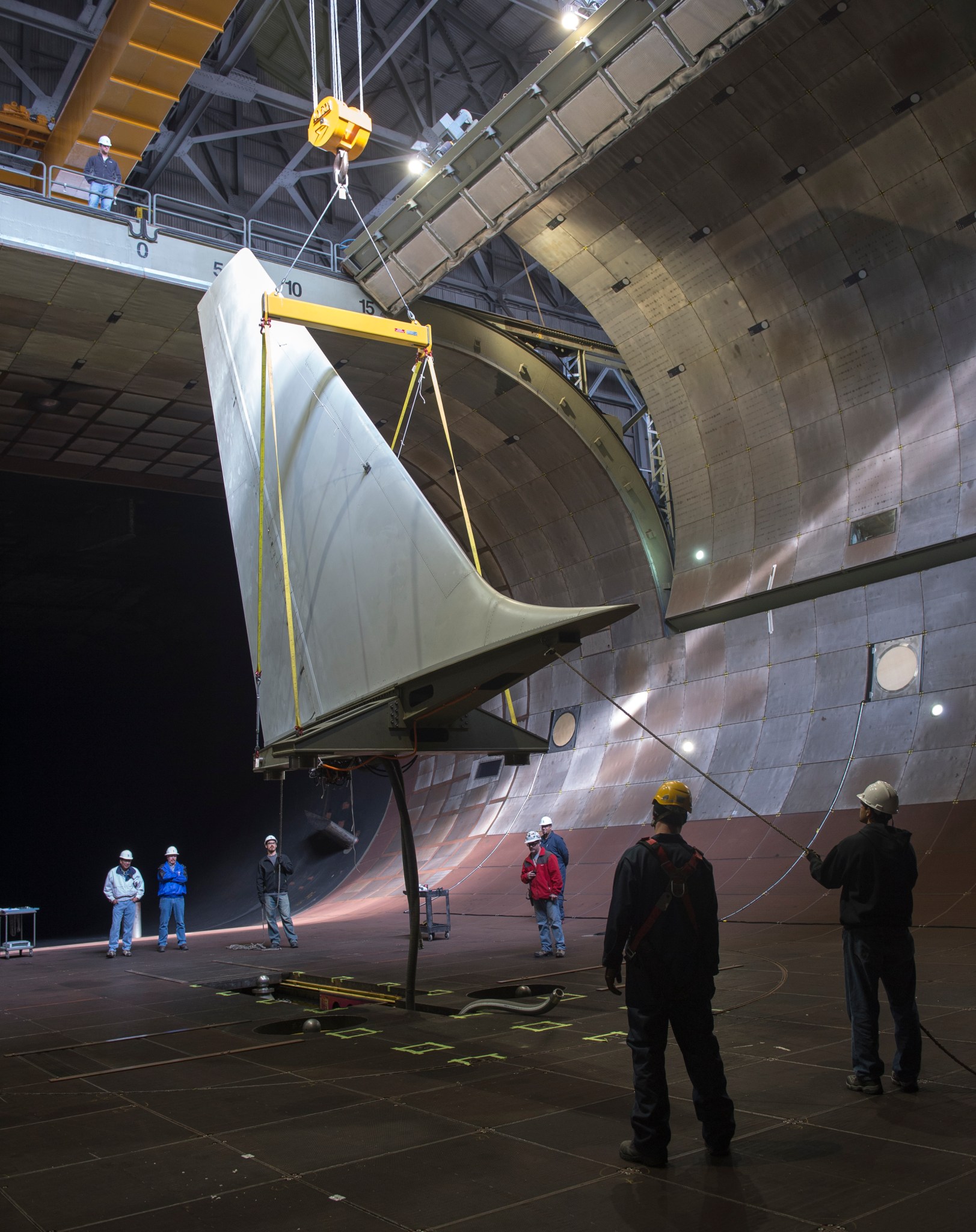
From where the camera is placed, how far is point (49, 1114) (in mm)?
6004

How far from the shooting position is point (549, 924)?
40.1 feet

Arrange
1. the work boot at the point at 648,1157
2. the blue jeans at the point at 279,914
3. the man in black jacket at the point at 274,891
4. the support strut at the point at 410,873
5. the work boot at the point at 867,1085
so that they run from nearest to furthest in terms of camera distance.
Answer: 1. the work boot at the point at 648,1157
2. the work boot at the point at 867,1085
3. the support strut at the point at 410,873
4. the blue jeans at the point at 279,914
5. the man in black jacket at the point at 274,891

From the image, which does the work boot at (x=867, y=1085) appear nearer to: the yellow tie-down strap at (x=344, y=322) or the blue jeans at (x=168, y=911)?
the yellow tie-down strap at (x=344, y=322)

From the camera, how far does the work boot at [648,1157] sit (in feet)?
15.2

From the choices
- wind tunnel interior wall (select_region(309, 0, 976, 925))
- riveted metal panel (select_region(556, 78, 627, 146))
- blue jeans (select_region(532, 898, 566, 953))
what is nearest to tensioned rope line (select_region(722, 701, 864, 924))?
wind tunnel interior wall (select_region(309, 0, 976, 925))

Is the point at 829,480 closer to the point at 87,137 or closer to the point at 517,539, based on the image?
the point at 517,539

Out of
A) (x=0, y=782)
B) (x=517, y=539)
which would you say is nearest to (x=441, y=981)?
(x=517, y=539)

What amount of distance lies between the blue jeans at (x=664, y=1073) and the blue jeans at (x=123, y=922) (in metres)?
13.1

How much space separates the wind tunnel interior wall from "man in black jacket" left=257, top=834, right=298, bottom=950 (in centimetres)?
479

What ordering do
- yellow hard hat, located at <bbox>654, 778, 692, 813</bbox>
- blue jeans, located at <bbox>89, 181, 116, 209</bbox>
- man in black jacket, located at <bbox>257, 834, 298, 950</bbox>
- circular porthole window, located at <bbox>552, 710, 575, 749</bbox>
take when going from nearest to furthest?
→ yellow hard hat, located at <bbox>654, 778, 692, 813</bbox> < man in black jacket, located at <bbox>257, 834, 298, 950</bbox> < blue jeans, located at <bbox>89, 181, 116, 209</bbox> < circular porthole window, located at <bbox>552, 710, 575, 749</bbox>

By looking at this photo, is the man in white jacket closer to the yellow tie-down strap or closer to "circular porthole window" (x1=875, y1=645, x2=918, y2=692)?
the yellow tie-down strap

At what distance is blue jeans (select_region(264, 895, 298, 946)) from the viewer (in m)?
15.1

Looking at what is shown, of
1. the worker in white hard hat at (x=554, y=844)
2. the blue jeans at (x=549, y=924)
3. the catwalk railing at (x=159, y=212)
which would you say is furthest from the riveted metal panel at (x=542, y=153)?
the blue jeans at (x=549, y=924)

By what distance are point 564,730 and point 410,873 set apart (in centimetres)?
1500
